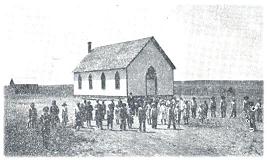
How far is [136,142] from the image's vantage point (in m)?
9.81

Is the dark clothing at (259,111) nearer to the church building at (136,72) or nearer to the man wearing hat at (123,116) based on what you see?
the man wearing hat at (123,116)

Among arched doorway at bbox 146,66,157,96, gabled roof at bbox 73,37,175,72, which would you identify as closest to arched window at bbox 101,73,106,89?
gabled roof at bbox 73,37,175,72

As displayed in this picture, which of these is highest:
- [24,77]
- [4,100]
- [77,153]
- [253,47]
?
[253,47]

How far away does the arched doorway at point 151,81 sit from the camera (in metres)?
21.0

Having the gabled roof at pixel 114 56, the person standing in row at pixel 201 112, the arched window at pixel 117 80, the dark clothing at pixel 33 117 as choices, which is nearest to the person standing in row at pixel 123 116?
the dark clothing at pixel 33 117

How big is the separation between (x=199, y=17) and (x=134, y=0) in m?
3.21

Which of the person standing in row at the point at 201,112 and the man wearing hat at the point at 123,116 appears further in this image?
the person standing in row at the point at 201,112

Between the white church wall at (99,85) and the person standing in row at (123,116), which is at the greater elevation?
the white church wall at (99,85)

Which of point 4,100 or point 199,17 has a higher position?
point 199,17

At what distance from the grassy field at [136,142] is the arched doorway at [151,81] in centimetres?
888

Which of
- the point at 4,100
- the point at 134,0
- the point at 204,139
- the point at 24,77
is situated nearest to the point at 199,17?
the point at 134,0

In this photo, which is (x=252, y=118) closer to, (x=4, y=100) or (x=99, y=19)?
(x=99, y=19)

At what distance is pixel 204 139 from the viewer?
10.3m

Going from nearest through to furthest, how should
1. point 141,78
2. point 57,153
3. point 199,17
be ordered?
point 57,153 < point 199,17 < point 141,78
